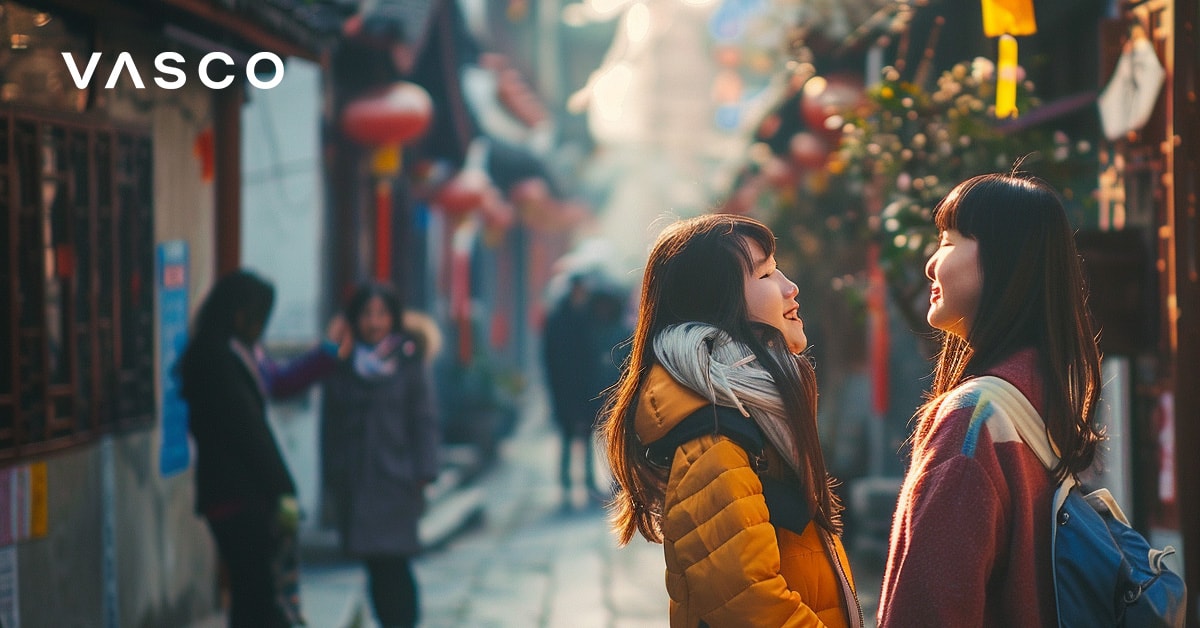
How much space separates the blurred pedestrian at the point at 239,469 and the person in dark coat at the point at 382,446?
0.97 m

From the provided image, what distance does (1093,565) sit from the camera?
2.51m

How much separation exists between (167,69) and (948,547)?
5.76 metres

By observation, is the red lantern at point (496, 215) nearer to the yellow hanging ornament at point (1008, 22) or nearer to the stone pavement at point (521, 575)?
the stone pavement at point (521, 575)

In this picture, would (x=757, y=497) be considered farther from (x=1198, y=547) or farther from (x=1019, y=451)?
(x=1198, y=547)

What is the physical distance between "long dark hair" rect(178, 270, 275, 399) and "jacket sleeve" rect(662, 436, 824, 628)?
141 inches

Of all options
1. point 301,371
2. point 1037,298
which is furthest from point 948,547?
point 301,371

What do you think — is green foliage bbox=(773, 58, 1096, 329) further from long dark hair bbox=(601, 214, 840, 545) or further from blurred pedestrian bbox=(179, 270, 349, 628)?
long dark hair bbox=(601, 214, 840, 545)

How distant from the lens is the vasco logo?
5.98 metres

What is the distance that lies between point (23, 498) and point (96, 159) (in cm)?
177

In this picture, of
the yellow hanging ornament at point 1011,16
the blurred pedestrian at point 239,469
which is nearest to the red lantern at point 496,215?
the blurred pedestrian at point 239,469

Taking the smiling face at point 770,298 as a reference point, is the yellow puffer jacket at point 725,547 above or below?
below

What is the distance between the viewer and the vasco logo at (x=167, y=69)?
5.98 metres

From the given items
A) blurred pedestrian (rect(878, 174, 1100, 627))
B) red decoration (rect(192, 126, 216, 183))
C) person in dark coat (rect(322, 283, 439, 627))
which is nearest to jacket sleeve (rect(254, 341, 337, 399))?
person in dark coat (rect(322, 283, 439, 627))

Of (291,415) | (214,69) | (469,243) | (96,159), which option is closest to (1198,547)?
(96,159)
